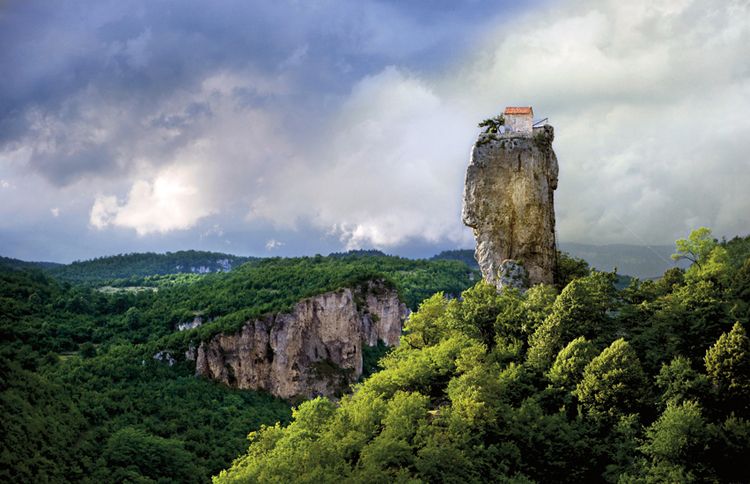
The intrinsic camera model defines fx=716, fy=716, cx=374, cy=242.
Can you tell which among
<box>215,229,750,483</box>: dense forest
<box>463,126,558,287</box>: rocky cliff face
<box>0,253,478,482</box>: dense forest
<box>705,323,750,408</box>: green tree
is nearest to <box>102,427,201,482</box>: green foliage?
<box>0,253,478,482</box>: dense forest

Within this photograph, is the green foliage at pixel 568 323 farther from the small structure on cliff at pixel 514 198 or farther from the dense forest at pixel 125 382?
the dense forest at pixel 125 382

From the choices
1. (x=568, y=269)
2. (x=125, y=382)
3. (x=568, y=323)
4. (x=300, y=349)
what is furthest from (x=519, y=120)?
(x=300, y=349)

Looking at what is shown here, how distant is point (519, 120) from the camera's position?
53625 millimetres

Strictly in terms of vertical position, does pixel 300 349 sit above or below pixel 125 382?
above

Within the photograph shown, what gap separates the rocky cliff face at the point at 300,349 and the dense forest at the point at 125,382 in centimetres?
281

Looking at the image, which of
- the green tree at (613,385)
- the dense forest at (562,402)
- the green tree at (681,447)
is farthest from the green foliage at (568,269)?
the green tree at (681,447)

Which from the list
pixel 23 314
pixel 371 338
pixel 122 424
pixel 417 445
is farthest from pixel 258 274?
pixel 417 445

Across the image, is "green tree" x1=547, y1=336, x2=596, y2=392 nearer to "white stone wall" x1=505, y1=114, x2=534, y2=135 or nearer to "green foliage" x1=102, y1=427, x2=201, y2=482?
"white stone wall" x1=505, y1=114, x2=534, y2=135

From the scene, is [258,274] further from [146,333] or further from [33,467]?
[33,467]

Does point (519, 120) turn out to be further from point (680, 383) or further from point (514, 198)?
point (680, 383)

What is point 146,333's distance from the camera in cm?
13412

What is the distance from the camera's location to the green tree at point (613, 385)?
136 ft

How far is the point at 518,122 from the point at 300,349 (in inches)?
3435

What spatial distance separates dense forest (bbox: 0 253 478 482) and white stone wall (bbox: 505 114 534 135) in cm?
5342
